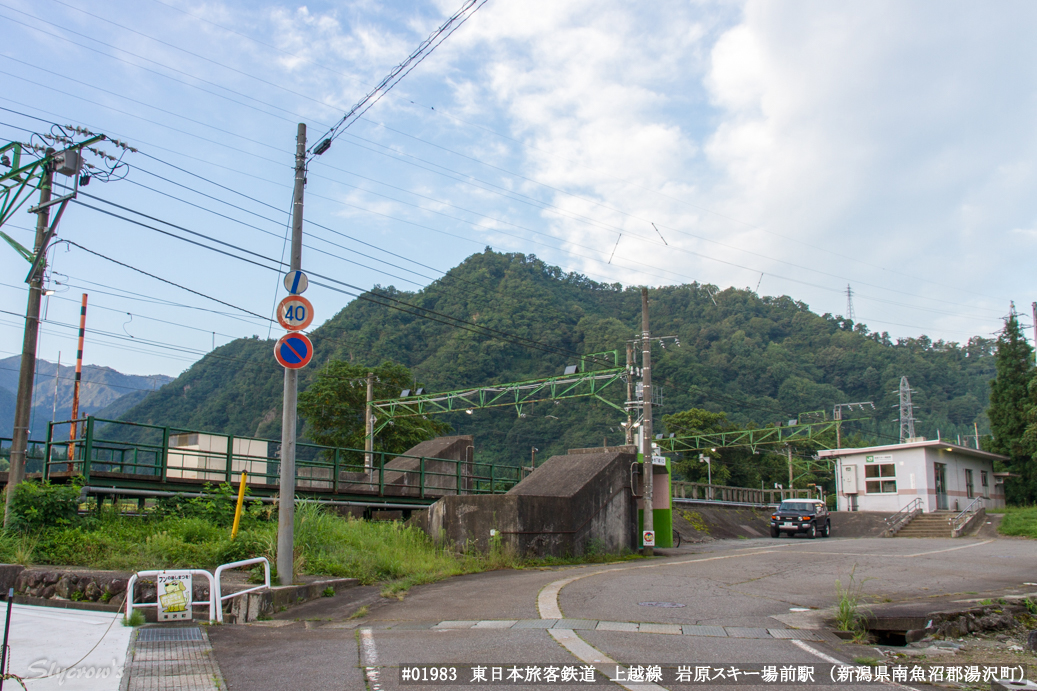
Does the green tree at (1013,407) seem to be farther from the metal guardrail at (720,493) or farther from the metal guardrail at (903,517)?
the metal guardrail at (720,493)

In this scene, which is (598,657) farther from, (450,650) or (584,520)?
(584,520)

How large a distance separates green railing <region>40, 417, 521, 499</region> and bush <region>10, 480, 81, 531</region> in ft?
2.73

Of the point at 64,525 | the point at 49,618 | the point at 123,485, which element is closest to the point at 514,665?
the point at 49,618

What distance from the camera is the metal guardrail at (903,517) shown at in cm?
3434

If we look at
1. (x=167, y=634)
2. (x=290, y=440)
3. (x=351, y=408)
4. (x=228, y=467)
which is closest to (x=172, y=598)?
(x=167, y=634)

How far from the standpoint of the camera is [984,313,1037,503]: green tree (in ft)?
144

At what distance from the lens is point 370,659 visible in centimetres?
645

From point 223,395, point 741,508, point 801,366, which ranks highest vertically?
point 801,366

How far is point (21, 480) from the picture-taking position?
13516 millimetres

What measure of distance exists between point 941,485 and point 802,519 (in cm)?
1207

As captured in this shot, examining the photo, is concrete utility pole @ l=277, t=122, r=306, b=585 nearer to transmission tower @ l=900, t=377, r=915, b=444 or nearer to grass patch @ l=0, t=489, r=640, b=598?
grass patch @ l=0, t=489, r=640, b=598

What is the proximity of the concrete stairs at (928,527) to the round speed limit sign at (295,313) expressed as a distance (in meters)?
32.2

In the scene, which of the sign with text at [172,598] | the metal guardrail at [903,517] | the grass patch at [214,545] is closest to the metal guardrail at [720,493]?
the metal guardrail at [903,517]

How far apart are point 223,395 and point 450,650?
59646 mm
